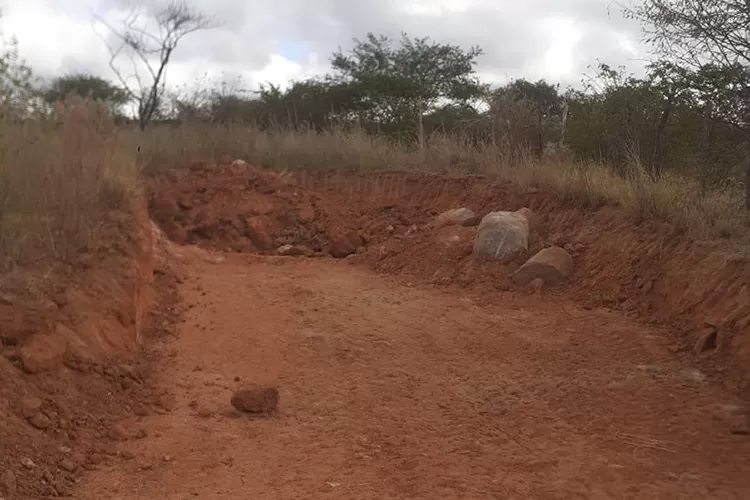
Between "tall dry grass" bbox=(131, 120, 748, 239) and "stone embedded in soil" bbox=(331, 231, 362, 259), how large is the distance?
6.10 feet

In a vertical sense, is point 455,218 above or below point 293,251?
above

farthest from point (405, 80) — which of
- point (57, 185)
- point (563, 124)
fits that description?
point (57, 185)

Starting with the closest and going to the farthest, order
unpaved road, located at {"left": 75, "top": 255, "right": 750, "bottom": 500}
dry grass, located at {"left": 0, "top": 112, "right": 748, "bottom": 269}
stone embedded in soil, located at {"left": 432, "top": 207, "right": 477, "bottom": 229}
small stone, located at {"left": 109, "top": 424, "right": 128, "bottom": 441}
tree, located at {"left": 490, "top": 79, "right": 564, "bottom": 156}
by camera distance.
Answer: unpaved road, located at {"left": 75, "top": 255, "right": 750, "bottom": 500}
small stone, located at {"left": 109, "top": 424, "right": 128, "bottom": 441}
dry grass, located at {"left": 0, "top": 112, "right": 748, "bottom": 269}
stone embedded in soil, located at {"left": 432, "top": 207, "right": 477, "bottom": 229}
tree, located at {"left": 490, "top": 79, "right": 564, "bottom": 156}

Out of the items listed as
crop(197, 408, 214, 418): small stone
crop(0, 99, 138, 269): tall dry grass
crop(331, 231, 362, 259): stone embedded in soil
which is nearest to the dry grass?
crop(0, 99, 138, 269): tall dry grass

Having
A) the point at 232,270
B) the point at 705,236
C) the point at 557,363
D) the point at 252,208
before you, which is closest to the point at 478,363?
the point at 557,363

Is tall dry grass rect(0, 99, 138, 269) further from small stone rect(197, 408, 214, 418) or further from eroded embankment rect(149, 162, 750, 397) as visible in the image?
eroded embankment rect(149, 162, 750, 397)

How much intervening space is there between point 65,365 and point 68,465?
0.88 meters

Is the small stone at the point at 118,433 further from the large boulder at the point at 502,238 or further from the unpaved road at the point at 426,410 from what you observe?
the large boulder at the point at 502,238

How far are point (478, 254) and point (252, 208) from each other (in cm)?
374

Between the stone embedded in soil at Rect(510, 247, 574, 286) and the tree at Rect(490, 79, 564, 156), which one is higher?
the tree at Rect(490, 79, 564, 156)

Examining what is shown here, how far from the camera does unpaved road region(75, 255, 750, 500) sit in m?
3.89

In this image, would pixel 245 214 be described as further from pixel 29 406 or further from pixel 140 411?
pixel 29 406

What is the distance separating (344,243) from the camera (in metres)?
9.98

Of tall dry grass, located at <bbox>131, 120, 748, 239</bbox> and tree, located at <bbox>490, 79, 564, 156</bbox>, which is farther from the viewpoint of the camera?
tree, located at <bbox>490, 79, 564, 156</bbox>
